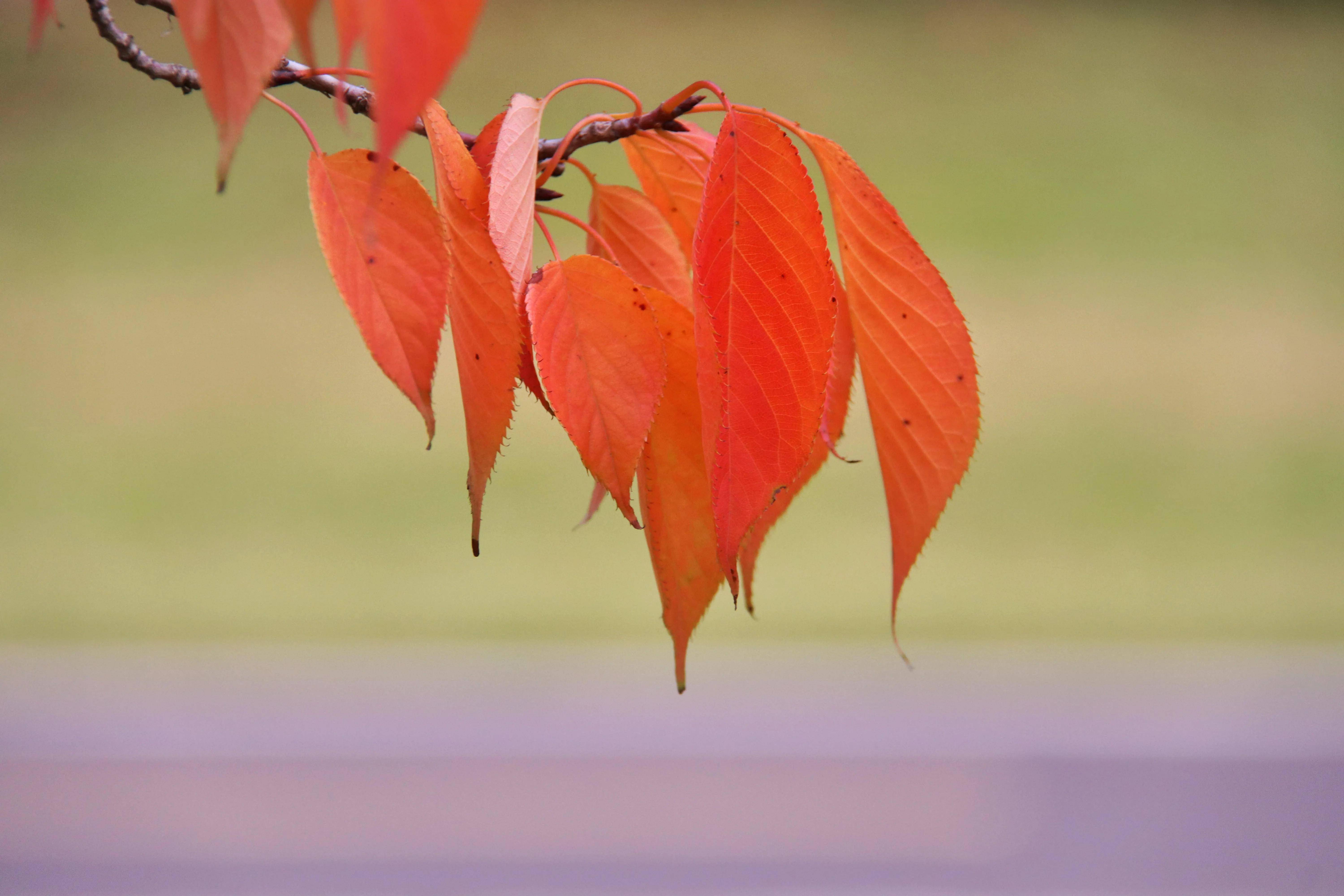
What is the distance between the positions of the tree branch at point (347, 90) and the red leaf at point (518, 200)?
0.03ft

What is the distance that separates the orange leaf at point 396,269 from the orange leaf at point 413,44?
37mm

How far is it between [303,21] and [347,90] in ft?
0.23

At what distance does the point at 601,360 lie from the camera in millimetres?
116

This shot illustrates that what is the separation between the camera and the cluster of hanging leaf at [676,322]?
106mm

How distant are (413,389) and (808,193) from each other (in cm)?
5

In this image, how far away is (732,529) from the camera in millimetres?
108

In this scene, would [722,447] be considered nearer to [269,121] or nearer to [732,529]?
[732,529]

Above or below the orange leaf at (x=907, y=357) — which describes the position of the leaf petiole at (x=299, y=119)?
above

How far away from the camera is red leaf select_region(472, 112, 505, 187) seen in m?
0.12

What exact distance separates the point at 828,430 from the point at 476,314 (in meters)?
0.06

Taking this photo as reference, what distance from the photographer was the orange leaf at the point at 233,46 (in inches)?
3.4

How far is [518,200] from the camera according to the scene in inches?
4.6

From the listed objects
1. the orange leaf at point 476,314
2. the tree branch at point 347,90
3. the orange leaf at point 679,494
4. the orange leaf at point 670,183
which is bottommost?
the orange leaf at point 679,494

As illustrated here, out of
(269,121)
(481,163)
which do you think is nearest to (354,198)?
(481,163)
